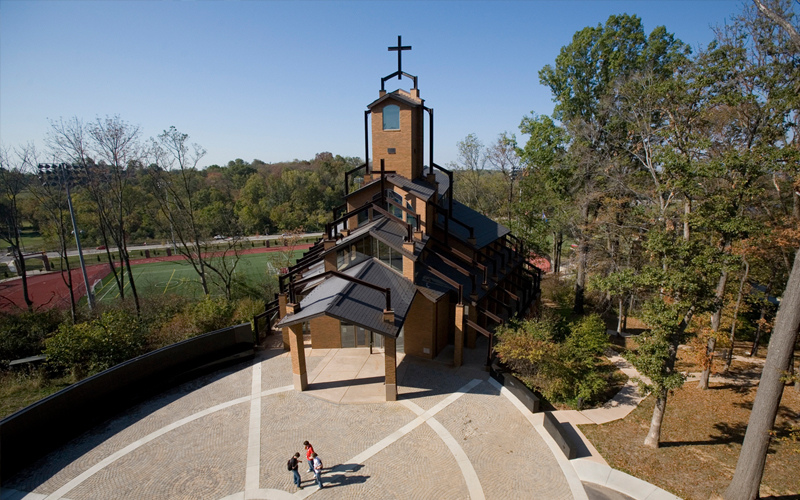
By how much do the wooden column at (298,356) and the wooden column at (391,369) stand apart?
372cm

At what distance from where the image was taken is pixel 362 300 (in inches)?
626

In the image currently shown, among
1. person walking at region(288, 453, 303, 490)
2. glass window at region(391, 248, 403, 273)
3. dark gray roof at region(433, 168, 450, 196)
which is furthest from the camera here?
dark gray roof at region(433, 168, 450, 196)

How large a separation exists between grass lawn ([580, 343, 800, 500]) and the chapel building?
6.26 m

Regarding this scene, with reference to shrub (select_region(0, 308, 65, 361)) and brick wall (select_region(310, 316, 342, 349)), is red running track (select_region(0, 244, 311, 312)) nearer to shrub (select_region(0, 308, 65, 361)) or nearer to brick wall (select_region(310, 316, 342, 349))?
shrub (select_region(0, 308, 65, 361))

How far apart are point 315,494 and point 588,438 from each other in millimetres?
9716

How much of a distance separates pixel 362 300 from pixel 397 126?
10.5 m

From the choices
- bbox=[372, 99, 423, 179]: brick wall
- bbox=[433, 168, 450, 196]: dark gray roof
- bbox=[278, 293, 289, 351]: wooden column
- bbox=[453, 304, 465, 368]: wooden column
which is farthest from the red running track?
bbox=[453, 304, 465, 368]: wooden column

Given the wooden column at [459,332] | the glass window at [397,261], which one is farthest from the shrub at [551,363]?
the glass window at [397,261]

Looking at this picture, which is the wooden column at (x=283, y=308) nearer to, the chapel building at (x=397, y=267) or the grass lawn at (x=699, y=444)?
the chapel building at (x=397, y=267)

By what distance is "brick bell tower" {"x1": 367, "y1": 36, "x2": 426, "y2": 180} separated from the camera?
67.1ft

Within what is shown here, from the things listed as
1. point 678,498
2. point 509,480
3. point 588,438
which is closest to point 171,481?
point 509,480

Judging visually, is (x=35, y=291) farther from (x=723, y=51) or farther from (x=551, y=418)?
(x=723, y=51)

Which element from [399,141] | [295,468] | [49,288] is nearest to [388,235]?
[399,141]

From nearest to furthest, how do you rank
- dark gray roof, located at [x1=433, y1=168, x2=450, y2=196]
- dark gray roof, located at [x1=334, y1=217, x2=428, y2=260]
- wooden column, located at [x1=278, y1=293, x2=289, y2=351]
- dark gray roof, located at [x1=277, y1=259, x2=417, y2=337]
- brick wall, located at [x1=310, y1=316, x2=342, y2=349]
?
dark gray roof, located at [x1=277, y1=259, x2=417, y2=337] → dark gray roof, located at [x1=334, y1=217, x2=428, y2=260] → wooden column, located at [x1=278, y1=293, x2=289, y2=351] → brick wall, located at [x1=310, y1=316, x2=342, y2=349] → dark gray roof, located at [x1=433, y1=168, x2=450, y2=196]
